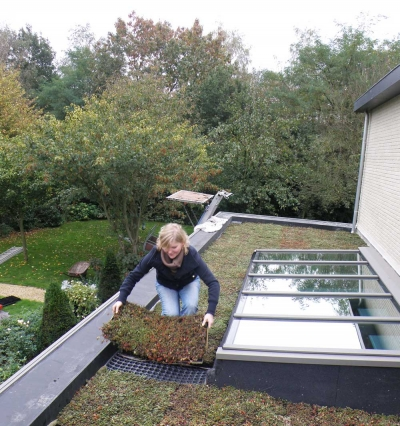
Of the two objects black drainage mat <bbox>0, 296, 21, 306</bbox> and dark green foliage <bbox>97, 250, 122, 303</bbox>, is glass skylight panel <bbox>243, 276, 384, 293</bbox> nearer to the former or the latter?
dark green foliage <bbox>97, 250, 122, 303</bbox>

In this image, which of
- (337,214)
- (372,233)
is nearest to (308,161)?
(337,214)

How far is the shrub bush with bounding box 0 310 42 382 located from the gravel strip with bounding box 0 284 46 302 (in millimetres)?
4005

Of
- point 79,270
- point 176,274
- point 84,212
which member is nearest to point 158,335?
point 176,274

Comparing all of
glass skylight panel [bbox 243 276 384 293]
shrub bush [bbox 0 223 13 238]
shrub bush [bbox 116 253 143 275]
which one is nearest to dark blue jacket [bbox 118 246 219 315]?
glass skylight panel [bbox 243 276 384 293]

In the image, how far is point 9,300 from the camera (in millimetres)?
8992

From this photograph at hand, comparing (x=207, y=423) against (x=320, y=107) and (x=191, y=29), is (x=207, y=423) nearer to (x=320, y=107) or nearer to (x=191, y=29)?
(x=320, y=107)

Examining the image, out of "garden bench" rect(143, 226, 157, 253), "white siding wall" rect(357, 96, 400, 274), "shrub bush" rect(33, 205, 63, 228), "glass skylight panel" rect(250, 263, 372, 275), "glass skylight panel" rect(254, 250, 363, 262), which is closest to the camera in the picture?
"glass skylight panel" rect(250, 263, 372, 275)

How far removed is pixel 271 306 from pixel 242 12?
27039 millimetres

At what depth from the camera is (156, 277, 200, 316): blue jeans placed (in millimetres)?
3518

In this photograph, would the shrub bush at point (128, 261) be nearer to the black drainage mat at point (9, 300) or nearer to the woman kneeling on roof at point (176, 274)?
the black drainage mat at point (9, 300)

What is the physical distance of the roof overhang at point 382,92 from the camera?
5.35 m

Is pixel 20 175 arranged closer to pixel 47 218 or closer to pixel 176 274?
pixel 47 218

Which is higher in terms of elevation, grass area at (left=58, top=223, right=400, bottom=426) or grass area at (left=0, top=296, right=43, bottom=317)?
grass area at (left=58, top=223, right=400, bottom=426)

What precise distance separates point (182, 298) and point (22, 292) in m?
7.79
